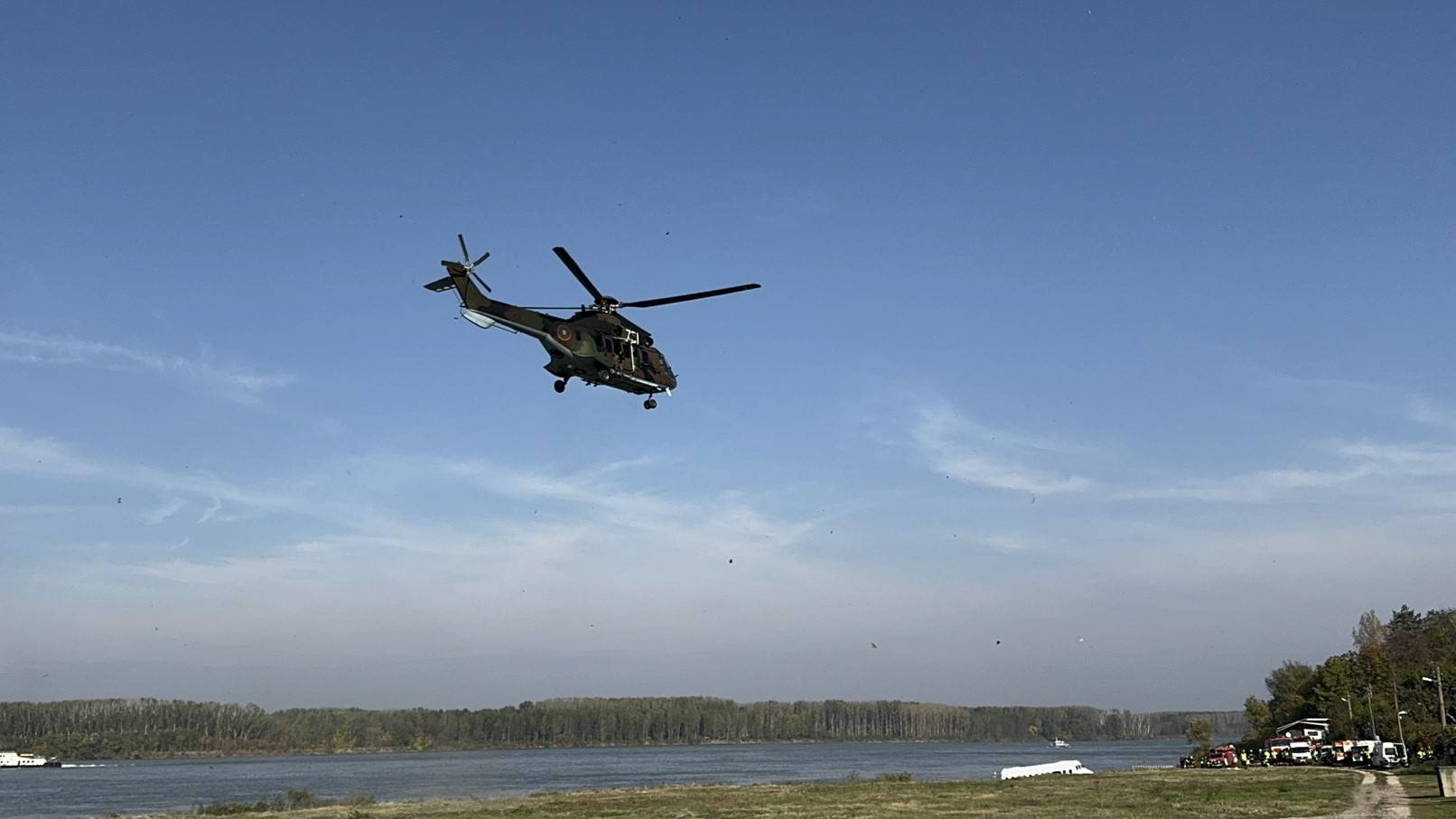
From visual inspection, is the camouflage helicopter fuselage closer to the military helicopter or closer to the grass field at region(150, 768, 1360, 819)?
the military helicopter

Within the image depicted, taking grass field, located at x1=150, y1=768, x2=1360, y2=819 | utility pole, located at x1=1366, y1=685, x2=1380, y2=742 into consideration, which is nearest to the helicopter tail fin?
grass field, located at x1=150, y1=768, x2=1360, y2=819

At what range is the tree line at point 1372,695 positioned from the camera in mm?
100062

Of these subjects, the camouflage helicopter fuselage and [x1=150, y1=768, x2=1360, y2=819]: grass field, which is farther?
[x1=150, y1=768, x2=1360, y2=819]: grass field

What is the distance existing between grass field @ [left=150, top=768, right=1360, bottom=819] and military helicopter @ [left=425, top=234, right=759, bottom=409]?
16887mm

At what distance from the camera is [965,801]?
48.5 metres

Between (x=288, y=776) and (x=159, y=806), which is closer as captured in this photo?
(x=159, y=806)

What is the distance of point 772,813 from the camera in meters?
42.3

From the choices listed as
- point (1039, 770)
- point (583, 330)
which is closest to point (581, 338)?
point (583, 330)

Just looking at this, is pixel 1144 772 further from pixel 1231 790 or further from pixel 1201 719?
pixel 1201 719

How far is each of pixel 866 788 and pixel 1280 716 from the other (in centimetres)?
9264

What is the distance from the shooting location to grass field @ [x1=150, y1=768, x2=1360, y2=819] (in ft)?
132

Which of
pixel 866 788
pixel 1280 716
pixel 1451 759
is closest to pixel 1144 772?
pixel 1451 759

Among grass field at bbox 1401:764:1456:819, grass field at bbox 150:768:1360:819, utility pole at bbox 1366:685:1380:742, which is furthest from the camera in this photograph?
utility pole at bbox 1366:685:1380:742

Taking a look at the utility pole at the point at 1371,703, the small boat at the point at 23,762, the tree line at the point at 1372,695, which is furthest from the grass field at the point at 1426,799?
the small boat at the point at 23,762
